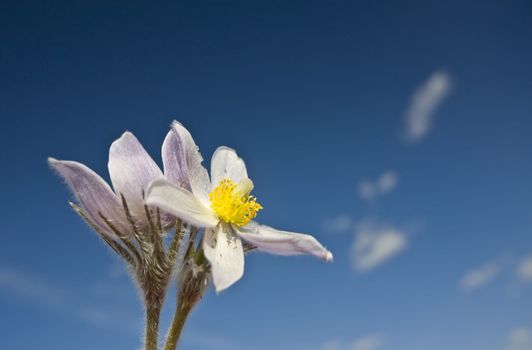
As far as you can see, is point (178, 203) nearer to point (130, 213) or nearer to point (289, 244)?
point (130, 213)

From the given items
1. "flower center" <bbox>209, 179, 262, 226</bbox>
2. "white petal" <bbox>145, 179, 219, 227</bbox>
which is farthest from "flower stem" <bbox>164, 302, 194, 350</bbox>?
"flower center" <bbox>209, 179, 262, 226</bbox>

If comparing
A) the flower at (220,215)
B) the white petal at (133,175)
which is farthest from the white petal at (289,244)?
Answer: the white petal at (133,175)

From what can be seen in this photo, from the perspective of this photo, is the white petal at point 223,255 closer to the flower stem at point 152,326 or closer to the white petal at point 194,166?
the white petal at point 194,166

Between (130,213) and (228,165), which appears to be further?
(228,165)

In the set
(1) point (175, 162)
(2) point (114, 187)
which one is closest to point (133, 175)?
(2) point (114, 187)

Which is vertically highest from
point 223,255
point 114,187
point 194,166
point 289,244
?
point 194,166

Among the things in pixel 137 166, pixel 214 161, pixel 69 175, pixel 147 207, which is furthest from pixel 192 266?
pixel 214 161
